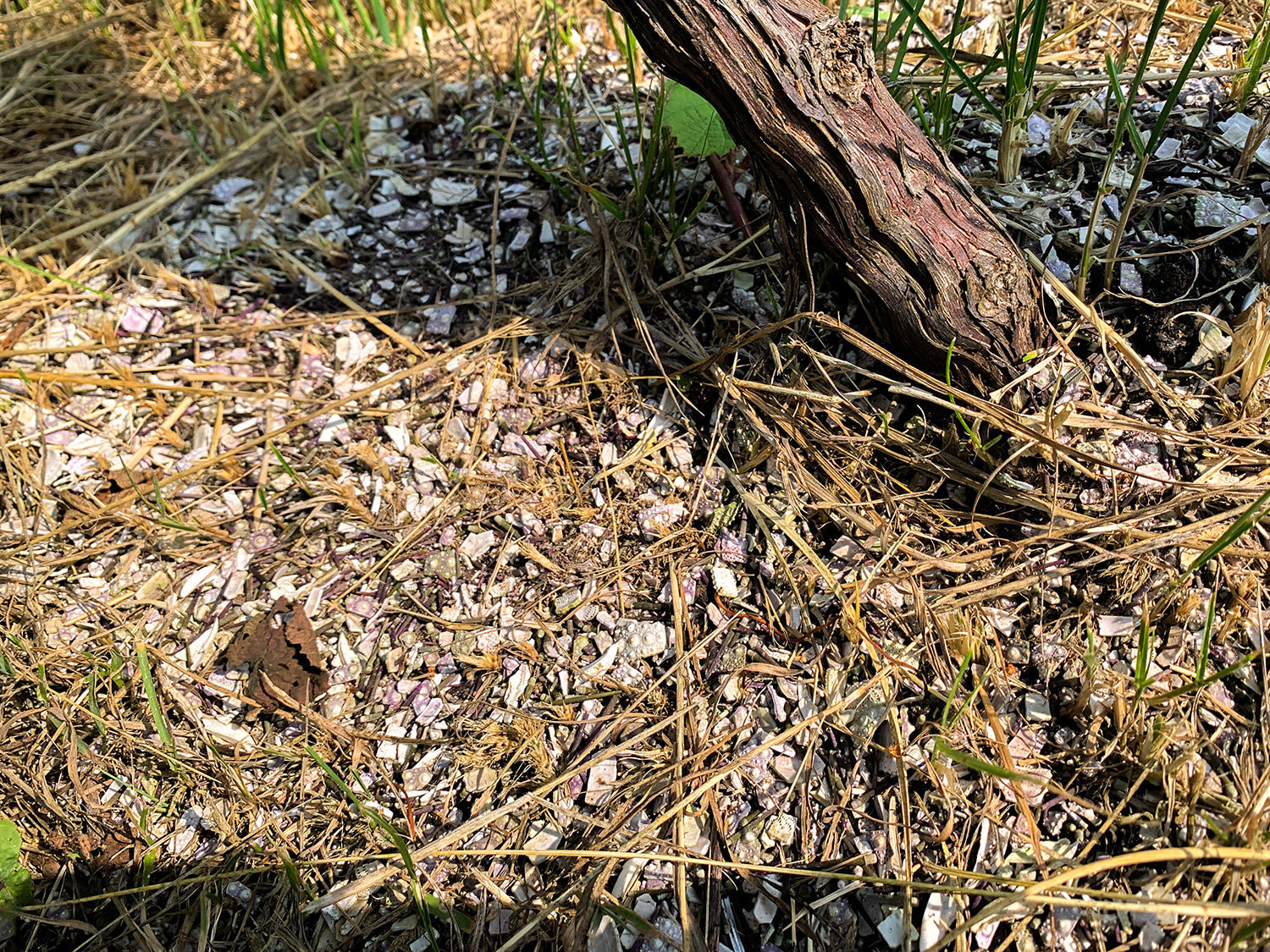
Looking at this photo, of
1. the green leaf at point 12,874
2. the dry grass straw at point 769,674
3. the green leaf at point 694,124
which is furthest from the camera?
the green leaf at point 694,124

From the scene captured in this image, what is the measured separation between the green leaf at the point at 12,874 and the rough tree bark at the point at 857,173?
1.80 meters

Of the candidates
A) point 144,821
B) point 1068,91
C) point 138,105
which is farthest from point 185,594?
point 1068,91

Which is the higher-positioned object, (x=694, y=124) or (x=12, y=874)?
(x=694, y=124)

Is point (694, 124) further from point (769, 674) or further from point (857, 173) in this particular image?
point (769, 674)

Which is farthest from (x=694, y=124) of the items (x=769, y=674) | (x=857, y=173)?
(x=769, y=674)

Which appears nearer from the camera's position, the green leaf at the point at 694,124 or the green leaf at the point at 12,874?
the green leaf at the point at 12,874

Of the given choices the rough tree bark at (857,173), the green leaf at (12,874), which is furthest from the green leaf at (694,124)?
the green leaf at (12,874)

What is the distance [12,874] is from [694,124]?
1901 mm

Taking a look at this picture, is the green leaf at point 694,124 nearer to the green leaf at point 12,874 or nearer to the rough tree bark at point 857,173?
the rough tree bark at point 857,173

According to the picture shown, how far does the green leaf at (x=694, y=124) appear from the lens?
65.3 inches

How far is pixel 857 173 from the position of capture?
1.39 m

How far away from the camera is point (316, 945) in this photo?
1.31 m

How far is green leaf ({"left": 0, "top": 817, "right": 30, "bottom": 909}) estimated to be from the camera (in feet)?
4.54

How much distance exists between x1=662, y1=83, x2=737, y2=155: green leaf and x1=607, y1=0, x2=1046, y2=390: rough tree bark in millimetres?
198
